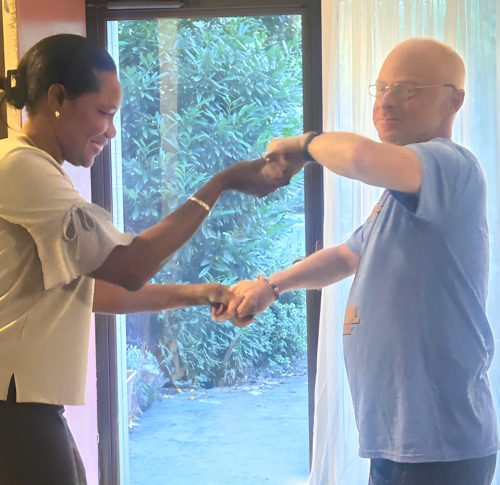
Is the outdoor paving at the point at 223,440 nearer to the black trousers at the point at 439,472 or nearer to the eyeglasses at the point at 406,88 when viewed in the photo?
the black trousers at the point at 439,472

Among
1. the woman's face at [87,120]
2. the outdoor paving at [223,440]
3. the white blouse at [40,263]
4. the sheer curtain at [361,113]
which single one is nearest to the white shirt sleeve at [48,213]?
the white blouse at [40,263]

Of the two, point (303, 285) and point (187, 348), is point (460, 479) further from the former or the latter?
point (187, 348)

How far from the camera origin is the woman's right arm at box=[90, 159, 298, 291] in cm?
129

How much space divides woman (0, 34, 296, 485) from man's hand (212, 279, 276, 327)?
375 mm

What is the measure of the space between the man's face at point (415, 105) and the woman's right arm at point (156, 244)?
27 centimetres

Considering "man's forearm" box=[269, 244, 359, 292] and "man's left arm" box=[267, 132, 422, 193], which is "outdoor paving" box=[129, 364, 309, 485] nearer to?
"man's forearm" box=[269, 244, 359, 292]

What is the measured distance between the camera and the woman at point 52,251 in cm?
120

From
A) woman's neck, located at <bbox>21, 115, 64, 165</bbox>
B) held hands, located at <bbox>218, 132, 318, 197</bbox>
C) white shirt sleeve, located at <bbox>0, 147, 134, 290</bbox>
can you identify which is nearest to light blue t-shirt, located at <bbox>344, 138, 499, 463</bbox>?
held hands, located at <bbox>218, 132, 318, 197</bbox>

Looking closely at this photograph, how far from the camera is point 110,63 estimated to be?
1.37 metres

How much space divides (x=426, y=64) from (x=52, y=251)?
0.84m

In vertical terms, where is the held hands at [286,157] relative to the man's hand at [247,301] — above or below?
above

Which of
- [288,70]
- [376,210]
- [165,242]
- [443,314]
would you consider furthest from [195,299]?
[288,70]

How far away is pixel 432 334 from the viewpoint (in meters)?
1.30

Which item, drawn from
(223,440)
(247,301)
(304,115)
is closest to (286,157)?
(247,301)
